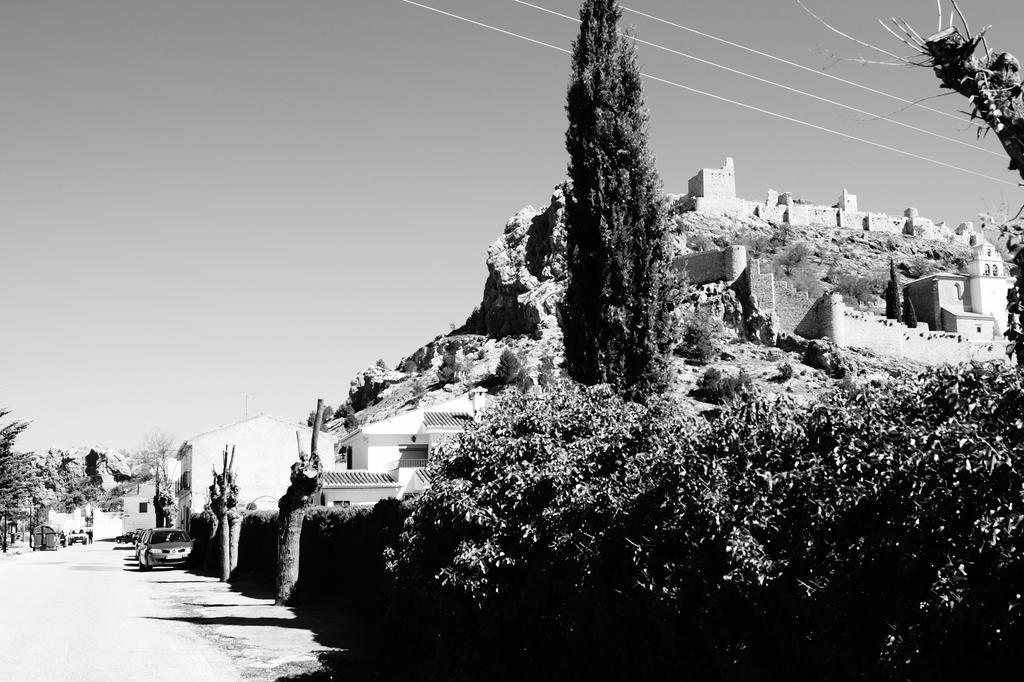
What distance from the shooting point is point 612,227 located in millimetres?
20797

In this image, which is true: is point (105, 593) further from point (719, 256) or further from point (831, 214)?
point (831, 214)

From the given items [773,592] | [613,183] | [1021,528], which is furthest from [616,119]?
[1021,528]

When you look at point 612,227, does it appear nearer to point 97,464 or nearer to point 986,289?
point 986,289

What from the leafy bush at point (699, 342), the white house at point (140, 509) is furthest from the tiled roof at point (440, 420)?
the white house at point (140, 509)

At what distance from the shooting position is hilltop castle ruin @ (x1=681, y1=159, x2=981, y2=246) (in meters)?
122

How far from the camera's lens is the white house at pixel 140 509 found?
104 m

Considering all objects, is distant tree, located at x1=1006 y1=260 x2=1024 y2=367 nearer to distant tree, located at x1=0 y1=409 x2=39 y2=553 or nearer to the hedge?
the hedge

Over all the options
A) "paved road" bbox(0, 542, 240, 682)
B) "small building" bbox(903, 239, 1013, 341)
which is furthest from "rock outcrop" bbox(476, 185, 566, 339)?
"paved road" bbox(0, 542, 240, 682)

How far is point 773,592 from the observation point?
22.5 feet

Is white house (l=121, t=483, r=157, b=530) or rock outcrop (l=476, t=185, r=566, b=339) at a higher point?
rock outcrop (l=476, t=185, r=566, b=339)

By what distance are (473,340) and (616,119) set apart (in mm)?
86228

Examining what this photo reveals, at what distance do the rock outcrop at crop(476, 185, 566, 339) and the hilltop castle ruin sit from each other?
23622 millimetres

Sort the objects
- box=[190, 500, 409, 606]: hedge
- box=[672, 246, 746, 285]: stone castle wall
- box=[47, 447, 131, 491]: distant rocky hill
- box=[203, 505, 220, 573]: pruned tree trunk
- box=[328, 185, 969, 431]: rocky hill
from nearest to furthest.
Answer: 1. box=[190, 500, 409, 606]: hedge
2. box=[203, 505, 220, 573]: pruned tree trunk
3. box=[328, 185, 969, 431]: rocky hill
4. box=[672, 246, 746, 285]: stone castle wall
5. box=[47, 447, 131, 491]: distant rocky hill

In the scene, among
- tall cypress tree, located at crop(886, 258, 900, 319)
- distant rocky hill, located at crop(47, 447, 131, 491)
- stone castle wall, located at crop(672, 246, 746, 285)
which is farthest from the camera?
distant rocky hill, located at crop(47, 447, 131, 491)
